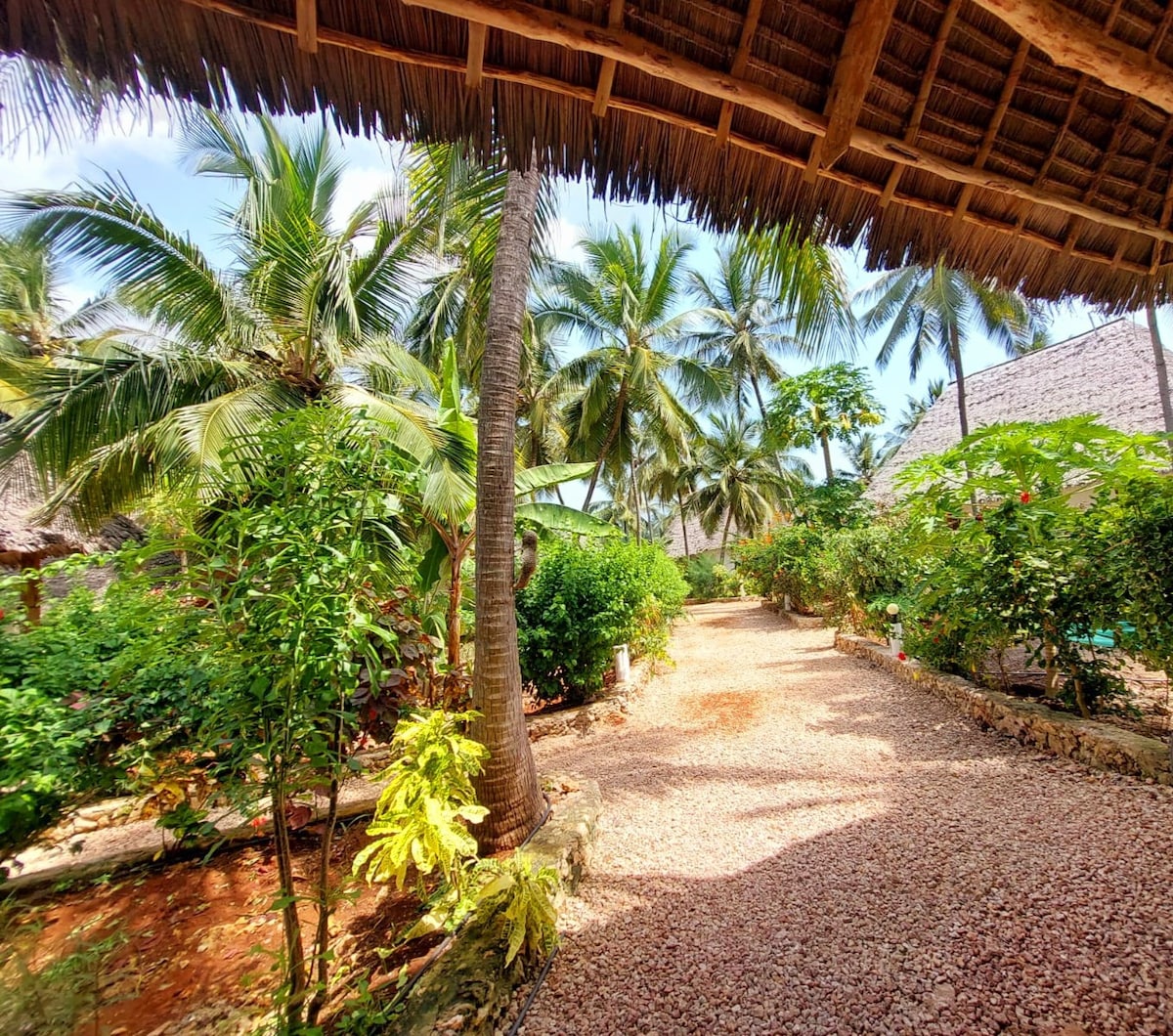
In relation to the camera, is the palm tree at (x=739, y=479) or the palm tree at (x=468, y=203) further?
the palm tree at (x=739, y=479)

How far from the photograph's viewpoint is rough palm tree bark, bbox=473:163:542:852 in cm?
290

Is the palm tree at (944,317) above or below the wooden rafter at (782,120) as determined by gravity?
above

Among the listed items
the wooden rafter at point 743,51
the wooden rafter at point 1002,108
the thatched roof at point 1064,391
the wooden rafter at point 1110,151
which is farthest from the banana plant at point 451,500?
the thatched roof at point 1064,391

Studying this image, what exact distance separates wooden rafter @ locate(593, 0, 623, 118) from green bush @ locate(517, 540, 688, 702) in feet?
15.2

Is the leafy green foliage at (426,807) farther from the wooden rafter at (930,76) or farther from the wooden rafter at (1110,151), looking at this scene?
the wooden rafter at (1110,151)

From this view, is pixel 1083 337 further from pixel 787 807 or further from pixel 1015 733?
pixel 787 807

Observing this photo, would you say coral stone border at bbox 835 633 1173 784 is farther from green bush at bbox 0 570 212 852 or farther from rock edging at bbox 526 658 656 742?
green bush at bbox 0 570 212 852

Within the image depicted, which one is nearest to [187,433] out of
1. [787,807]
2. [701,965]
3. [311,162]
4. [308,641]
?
[311,162]

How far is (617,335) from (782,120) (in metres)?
11.6

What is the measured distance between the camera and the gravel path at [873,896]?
1.75 m

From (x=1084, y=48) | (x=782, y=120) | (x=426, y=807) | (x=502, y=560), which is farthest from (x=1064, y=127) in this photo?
(x=426, y=807)

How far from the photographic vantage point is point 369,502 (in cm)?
182

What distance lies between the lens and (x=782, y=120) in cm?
179

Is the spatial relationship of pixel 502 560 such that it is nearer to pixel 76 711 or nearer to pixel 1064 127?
pixel 76 711
